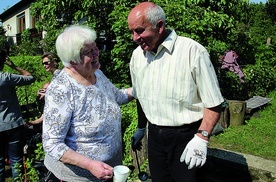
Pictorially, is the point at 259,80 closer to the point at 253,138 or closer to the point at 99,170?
the point at 253,138

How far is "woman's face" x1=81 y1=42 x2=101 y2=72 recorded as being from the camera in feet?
6.41

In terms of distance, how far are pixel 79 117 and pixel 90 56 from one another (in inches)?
15.6

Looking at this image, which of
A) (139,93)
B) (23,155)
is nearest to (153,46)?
(139,93)

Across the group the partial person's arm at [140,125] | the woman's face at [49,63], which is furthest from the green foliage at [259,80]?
the partial person's arm at [140,125]

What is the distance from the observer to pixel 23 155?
3846mm

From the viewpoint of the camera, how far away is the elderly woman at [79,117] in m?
1.87

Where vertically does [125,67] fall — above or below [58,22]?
below

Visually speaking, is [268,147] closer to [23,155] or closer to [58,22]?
[23,155]

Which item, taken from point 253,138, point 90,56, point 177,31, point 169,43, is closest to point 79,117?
point 90,56

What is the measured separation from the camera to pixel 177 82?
2312 mm

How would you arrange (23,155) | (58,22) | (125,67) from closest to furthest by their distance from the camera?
(23,155)
(125,67)
(58,22)

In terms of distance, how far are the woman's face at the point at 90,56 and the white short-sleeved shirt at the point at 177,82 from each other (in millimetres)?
573

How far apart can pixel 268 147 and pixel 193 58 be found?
3485mm

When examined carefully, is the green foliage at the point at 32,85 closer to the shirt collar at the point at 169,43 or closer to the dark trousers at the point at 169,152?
the dark trousers at the point at 169,152
